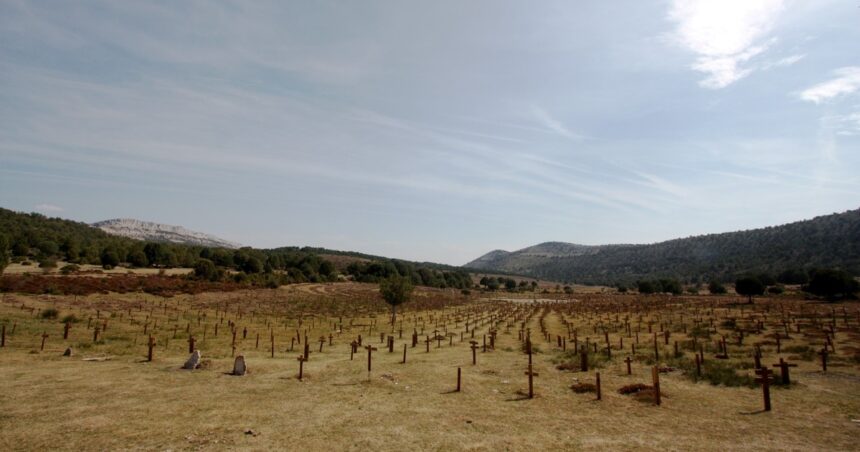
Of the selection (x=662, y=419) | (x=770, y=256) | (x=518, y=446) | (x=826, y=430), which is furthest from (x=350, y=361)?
(x=770, y=256)

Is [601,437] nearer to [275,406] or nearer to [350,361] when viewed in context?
[275,406]

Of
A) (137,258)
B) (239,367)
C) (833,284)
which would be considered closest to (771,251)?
(833,284)

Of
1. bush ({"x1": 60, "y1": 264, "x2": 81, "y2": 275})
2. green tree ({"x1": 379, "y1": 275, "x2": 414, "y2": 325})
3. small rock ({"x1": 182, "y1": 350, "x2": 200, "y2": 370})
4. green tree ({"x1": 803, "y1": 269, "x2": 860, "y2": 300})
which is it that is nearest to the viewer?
small rock ({"x1": 182, "y1": 350, "x2": 200, "y2": 370})

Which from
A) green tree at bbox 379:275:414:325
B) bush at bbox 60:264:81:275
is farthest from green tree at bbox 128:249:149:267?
green tree at bbox 379:275:414:325

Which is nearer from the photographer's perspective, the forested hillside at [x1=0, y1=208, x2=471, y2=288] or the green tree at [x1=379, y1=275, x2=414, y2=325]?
the green tree at [x1=379, y1=275, x2=414, y2=325]

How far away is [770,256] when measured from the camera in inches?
5261

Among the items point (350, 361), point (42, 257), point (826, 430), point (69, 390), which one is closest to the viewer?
point (826, 430)

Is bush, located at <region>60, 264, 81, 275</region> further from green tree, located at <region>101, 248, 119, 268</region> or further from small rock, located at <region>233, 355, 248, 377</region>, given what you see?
small rock, located at <region>233, 355, 248, 377</region>

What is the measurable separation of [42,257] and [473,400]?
11583 centimetres

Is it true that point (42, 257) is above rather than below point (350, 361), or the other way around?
above

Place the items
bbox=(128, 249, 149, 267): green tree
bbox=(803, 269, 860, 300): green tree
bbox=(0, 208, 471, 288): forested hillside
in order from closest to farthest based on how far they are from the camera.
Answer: bbox=(803, 269, 860, 300): green tree
bbox=(0, 208, 471, 288): forested hillside
bbox=(128, 249, 149, 267): green tree

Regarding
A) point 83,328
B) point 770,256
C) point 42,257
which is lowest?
point 83,328

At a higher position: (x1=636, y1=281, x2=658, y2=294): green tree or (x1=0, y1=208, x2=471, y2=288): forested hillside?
(x1=0, y1=208, x2=471, y2=288): forested hillside

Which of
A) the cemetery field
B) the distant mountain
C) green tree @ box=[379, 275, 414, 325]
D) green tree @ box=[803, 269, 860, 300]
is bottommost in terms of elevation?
the cemetery field
